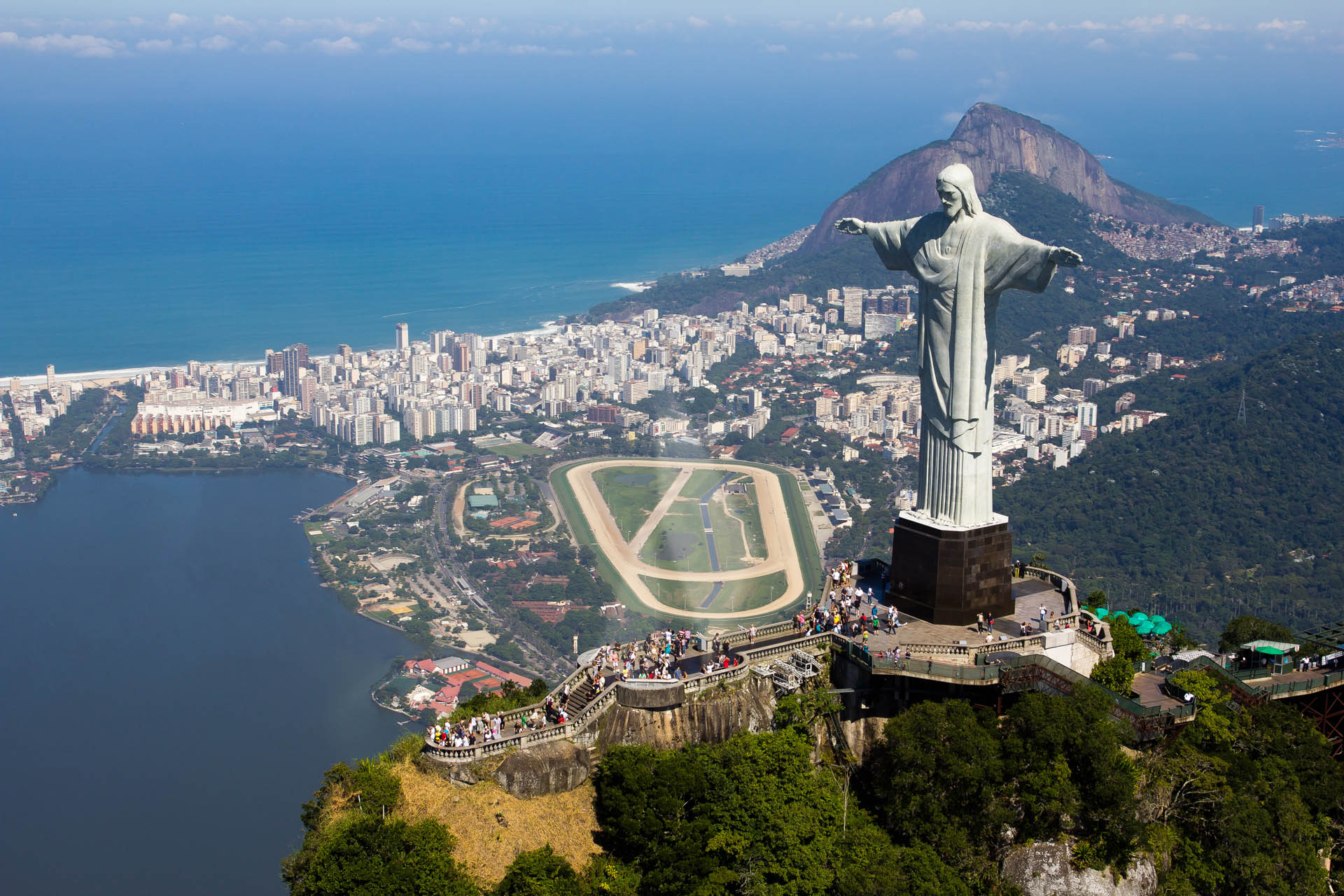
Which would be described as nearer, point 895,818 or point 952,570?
point 895,818

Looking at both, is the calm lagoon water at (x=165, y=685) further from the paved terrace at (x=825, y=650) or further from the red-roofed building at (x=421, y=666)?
the paved terrace at (x=825, y=650)

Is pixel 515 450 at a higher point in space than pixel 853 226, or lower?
lower

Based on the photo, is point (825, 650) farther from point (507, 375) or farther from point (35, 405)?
point (35, 405)

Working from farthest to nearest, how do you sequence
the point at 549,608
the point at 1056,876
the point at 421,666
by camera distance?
1. the point at 549,608
2. the point at 421,666
3. the point at 1056,876

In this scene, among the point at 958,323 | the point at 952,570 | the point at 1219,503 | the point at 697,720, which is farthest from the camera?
the point at 1219,503

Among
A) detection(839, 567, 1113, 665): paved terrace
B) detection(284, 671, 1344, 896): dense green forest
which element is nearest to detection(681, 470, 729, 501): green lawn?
detection(839, 567, 1113, 665): paved terrace

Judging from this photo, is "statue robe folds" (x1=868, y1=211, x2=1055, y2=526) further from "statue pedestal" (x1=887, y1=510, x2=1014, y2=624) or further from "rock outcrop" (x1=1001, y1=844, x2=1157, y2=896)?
"rock outcrop" (x1=1001, y1=844, x2=1157, y2=896)

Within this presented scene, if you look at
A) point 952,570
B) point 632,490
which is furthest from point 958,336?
point 632,490
